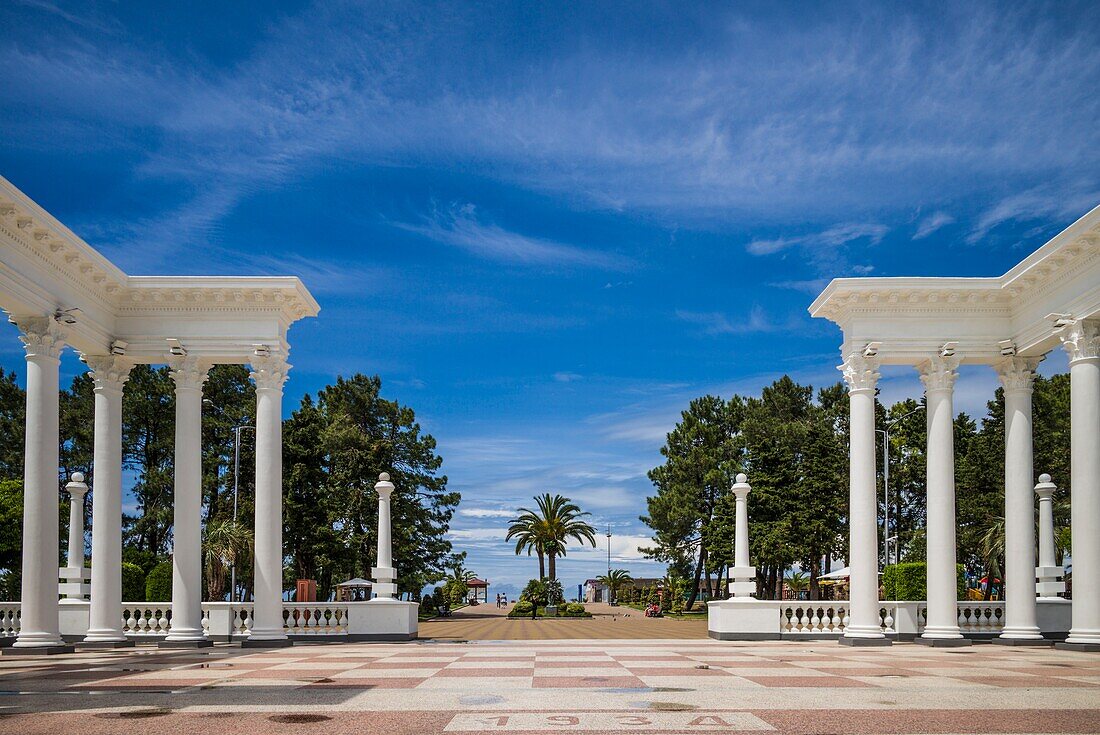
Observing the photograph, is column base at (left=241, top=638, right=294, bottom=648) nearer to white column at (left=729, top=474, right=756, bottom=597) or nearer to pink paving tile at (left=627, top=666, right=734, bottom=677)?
pink paving tile at (left=627, top=666, right=734, bottom=677)

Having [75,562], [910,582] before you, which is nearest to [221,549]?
[75,562]

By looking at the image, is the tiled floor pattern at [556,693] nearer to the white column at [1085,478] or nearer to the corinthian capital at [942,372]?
the white column at [1085,478]

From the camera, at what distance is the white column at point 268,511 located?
2900 cm

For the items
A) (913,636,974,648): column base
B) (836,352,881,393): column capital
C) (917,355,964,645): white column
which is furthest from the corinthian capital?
(913,636,974,648): column base

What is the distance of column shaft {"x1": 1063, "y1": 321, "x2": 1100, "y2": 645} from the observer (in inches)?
998

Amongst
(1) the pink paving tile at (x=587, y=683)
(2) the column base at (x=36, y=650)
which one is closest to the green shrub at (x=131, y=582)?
(2) the column base at (x=36, y=650)

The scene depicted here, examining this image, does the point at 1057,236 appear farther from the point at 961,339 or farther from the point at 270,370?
the point at 270,370

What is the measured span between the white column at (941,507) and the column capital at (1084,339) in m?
3.83

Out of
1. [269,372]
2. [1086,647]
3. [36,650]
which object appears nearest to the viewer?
[36,650]

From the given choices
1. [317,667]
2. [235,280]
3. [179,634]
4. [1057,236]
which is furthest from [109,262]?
[1057,236]

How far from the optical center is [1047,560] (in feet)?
105

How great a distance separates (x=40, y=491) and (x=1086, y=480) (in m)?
26.2

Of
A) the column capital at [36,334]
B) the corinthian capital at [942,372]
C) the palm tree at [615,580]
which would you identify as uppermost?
the column capital at [36,334]

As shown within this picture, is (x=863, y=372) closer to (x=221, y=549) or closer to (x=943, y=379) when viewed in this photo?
(x=943, y=379)
